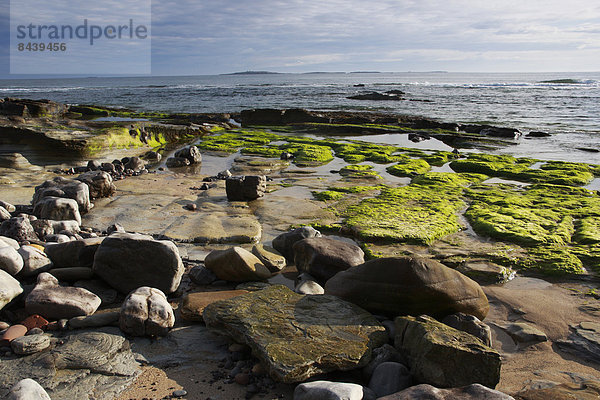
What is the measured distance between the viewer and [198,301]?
4.31 metres

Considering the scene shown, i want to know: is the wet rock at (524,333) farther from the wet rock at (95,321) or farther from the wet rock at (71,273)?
the wet rock at (71,273)

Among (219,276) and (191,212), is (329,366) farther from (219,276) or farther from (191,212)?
(191,212)

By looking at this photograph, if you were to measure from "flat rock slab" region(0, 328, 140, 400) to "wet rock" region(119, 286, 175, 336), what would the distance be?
0.46 ft

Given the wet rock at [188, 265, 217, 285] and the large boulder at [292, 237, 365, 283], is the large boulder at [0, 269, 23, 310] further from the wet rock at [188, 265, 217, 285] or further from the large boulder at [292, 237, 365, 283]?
the large boulder at [292, 237, 365, 283]

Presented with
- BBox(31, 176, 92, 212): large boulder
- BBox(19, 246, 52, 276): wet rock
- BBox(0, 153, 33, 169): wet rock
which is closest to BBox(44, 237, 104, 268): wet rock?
BBox(19, 246, 52, 276): wet rock

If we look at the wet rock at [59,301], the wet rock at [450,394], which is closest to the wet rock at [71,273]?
the wet rock at [59,301]

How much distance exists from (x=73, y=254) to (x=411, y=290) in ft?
12.1

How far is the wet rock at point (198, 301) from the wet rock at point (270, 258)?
0.87 meters

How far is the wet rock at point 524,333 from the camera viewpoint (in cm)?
411

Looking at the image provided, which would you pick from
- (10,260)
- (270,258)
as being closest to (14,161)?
(10,260)

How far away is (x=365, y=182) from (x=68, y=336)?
836 cm

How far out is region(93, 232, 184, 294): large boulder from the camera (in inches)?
180

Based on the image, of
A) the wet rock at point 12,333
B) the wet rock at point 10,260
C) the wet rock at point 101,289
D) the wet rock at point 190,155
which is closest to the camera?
the wet rock at point 12,333

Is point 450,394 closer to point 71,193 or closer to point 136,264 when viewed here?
point 136,264
